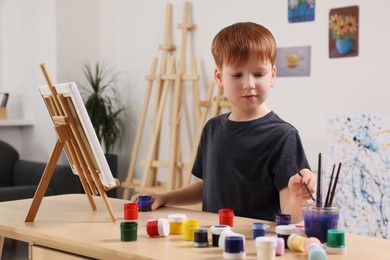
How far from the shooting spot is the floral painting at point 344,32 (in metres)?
4.01

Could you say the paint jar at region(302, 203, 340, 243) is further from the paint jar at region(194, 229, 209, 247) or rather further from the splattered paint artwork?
the splattered paint artwork

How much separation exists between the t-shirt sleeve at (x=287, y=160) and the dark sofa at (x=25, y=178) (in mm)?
3030

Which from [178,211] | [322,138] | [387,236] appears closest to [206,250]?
[178,211]

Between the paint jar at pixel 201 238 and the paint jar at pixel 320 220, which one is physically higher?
the paint jar at pixel 320 220

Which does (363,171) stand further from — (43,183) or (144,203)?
(43,183)

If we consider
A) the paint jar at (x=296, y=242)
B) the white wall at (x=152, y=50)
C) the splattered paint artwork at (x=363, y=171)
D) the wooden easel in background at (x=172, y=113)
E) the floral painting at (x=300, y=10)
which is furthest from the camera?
the wooden easel in background at (x=172, y=113)

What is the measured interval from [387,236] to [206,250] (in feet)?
8.29

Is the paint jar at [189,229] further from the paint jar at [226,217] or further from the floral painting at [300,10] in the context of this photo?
the floral painting at [300,10]

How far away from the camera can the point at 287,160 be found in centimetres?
195

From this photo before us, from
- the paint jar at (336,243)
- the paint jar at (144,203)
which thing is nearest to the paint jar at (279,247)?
the paint jar at (336,243)

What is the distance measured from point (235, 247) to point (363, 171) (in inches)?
105

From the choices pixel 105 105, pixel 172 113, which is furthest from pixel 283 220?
pixel 105 105

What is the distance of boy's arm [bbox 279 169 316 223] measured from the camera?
1.68m

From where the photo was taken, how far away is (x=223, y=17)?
4.77m
